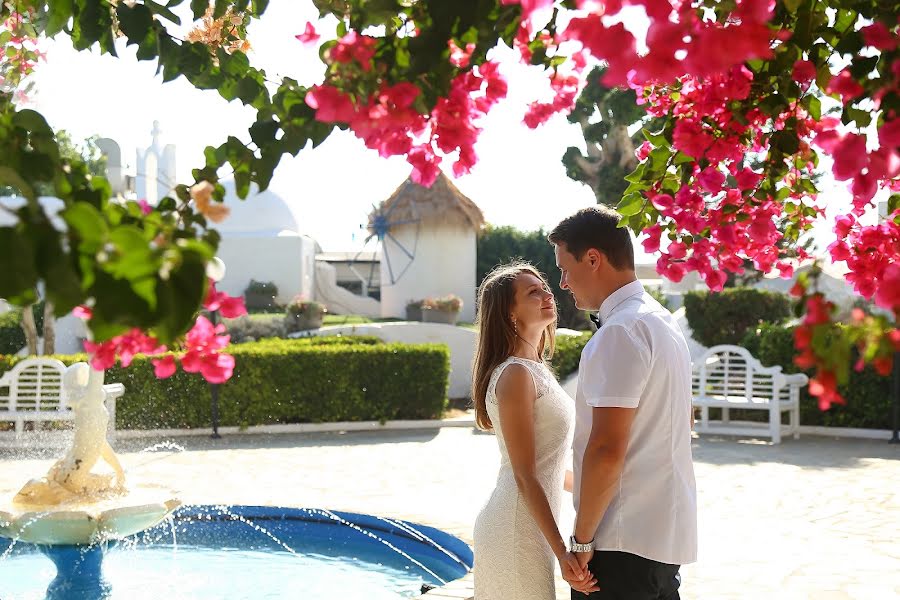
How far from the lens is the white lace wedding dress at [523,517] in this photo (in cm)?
297

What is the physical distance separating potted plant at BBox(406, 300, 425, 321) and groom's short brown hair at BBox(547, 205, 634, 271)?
21.9 meters

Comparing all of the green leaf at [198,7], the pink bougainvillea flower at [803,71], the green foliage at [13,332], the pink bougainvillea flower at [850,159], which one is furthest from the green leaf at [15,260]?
the green foliage at [13,332]

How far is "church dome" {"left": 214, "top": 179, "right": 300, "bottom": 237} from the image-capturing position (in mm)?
32250

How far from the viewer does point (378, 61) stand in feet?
5.02

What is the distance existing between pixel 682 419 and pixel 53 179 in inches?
70.3

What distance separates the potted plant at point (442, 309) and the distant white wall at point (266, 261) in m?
7.40

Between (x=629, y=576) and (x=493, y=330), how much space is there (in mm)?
905

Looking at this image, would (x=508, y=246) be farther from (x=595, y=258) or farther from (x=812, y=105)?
(x=812, y=105)

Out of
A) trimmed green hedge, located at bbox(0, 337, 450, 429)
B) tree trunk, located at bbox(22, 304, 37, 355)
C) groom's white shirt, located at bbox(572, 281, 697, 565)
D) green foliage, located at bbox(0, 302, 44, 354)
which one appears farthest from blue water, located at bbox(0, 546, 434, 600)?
green foliage, located at bbox(0, 302, 44, 354)

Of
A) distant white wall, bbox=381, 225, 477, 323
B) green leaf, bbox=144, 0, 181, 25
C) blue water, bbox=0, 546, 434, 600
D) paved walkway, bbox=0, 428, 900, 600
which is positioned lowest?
blue water, bbox=0, 546, 434, 600

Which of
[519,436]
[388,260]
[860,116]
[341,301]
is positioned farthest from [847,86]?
[341,301]

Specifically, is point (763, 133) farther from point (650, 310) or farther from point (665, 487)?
point (665, 487)

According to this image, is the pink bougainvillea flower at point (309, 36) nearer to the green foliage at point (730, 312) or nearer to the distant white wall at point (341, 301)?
the green foliage at point (730, 312)

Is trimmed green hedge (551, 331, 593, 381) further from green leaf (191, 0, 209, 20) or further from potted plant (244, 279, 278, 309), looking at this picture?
potted plant (244, 279, 278, 309)
